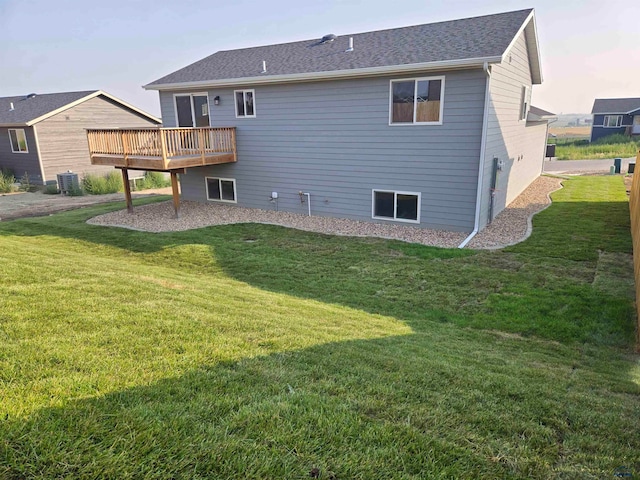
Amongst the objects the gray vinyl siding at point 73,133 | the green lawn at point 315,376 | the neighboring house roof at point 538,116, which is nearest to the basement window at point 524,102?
the neighboring house roof at point 538,116

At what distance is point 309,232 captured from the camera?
1115 centimetres

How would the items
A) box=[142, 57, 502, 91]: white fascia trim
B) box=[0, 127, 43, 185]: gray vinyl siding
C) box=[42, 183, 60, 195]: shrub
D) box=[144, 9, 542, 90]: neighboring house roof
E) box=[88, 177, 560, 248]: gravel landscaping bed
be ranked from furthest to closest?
1. box=[0, 127, 43, 185]: gray vinyl siding
2. box=[42, 183, 60, 195]: shrub
3. box=[88, 177, 560, 248]: gravel landscaping bed
4. box=[144, 9, 542, 90]: neighboring house roof
5. box=[142, 57, 502, 91]: white fascia trim

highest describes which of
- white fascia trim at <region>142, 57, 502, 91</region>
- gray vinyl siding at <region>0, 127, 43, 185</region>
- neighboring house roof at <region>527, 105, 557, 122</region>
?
white fascia trim at <region>142, 57, 502, 91</region>

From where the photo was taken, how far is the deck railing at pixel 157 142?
1187 centimetres

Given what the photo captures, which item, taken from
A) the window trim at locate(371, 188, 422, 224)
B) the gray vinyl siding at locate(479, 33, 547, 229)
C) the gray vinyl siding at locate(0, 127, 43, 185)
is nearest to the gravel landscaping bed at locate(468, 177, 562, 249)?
the gray vinyl siding at locate(479, 33, 547, 229)

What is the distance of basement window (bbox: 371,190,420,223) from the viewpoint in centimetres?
1134

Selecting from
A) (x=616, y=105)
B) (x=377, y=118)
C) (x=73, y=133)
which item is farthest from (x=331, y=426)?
(x=616, y=105)

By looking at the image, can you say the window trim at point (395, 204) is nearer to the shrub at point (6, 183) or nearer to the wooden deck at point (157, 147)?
the wooden deck at point (157, 147)

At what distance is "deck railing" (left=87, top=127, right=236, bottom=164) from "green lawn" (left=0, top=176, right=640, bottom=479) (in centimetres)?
559

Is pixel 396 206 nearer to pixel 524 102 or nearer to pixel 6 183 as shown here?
pixel 524 102

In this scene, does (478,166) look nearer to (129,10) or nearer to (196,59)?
(196,59)

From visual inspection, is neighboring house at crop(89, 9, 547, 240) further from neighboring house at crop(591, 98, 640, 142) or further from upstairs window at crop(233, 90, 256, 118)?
neighboring house at crop(591, 98, 640, 142)

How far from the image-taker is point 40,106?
23.0 metres

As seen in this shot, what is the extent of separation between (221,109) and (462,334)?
38.2ft
